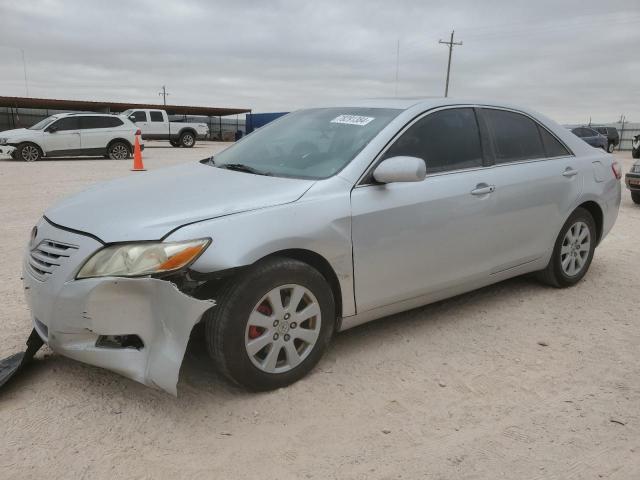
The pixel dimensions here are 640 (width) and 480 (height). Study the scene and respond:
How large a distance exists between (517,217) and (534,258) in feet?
1.58

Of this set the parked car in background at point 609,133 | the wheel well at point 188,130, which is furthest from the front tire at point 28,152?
the parked car in background at point 609,133

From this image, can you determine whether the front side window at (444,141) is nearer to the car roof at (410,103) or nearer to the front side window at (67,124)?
the car roof at (410,103)

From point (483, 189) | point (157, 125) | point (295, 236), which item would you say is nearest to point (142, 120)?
point (157, 125)

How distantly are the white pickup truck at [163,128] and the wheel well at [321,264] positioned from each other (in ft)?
75.4

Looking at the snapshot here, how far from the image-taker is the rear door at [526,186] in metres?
3.79

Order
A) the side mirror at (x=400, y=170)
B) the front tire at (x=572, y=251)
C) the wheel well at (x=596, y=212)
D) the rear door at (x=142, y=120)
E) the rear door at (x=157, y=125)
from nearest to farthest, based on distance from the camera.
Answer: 1. the side mirror at (x=400, y=170)
2. the front tire at (x=572, y=251)
3. the wheel well at (x=596, y=212)
4. the rear door at (x=142, y=120)
5. the rear door at (x=157, y=125)

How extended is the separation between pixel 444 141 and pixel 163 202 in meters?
1.86

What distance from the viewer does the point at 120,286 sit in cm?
242

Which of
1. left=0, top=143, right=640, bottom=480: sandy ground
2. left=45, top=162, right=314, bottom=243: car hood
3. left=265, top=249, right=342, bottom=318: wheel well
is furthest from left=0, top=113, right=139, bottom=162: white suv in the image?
left=265, top=249, right=342, bottom=318: wheel well

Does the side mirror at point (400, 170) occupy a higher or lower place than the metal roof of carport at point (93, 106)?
lower

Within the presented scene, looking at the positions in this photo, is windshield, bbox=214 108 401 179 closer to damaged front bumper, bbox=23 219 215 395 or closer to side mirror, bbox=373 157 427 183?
side mirror, bbox=373 157 427 183

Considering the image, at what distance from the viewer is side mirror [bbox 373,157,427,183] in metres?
3.00

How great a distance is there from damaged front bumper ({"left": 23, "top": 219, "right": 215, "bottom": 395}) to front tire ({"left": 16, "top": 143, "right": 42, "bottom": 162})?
52.3 ft

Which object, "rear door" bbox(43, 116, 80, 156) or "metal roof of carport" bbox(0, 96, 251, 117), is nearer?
"rear door" bbox(43, 116, 80, 156)
